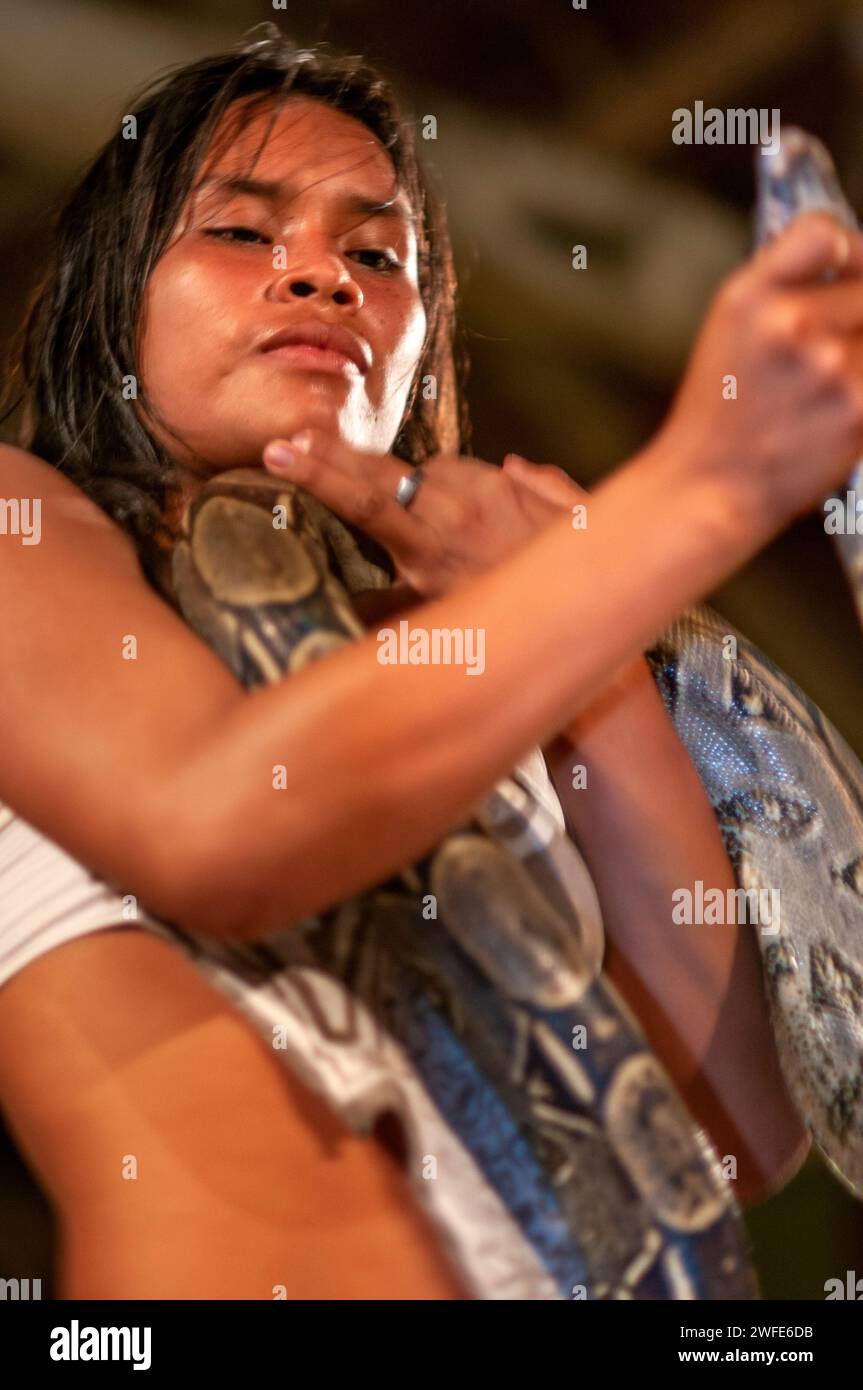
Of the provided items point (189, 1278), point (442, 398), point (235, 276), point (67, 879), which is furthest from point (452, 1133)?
point (442, 398)

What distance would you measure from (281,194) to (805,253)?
24.4 inches

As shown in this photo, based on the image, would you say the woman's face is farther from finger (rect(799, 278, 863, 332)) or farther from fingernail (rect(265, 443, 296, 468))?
finger (rect(799, 278, 863, 332))

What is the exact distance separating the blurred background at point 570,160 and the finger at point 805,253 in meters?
1.65

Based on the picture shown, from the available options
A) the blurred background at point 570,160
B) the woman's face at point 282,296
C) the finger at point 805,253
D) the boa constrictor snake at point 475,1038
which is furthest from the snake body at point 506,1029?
the blurred background at point 570,160

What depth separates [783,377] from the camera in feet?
2.51

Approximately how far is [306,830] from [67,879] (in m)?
0.30

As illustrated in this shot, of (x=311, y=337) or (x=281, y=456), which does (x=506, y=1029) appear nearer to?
(x=281, y=456)

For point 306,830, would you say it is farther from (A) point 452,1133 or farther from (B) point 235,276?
(B) point 235,276

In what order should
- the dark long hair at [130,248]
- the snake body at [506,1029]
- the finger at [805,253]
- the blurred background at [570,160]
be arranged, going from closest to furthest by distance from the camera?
the finger at [805,253], the snake body at [506,1029], the dark long hair at [130,248], the blurred background at [570,160]

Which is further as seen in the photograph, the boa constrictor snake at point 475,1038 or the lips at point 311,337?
the lips at point 311,337

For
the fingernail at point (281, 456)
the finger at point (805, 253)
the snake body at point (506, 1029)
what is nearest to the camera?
the finger at point (805, 253)

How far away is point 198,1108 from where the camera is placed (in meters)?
0.91

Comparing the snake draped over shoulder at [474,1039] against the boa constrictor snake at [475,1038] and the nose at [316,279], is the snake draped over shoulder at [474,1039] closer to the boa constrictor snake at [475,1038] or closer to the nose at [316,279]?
the boa constrictor snake at [475,1038]

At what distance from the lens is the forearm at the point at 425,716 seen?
758mm
